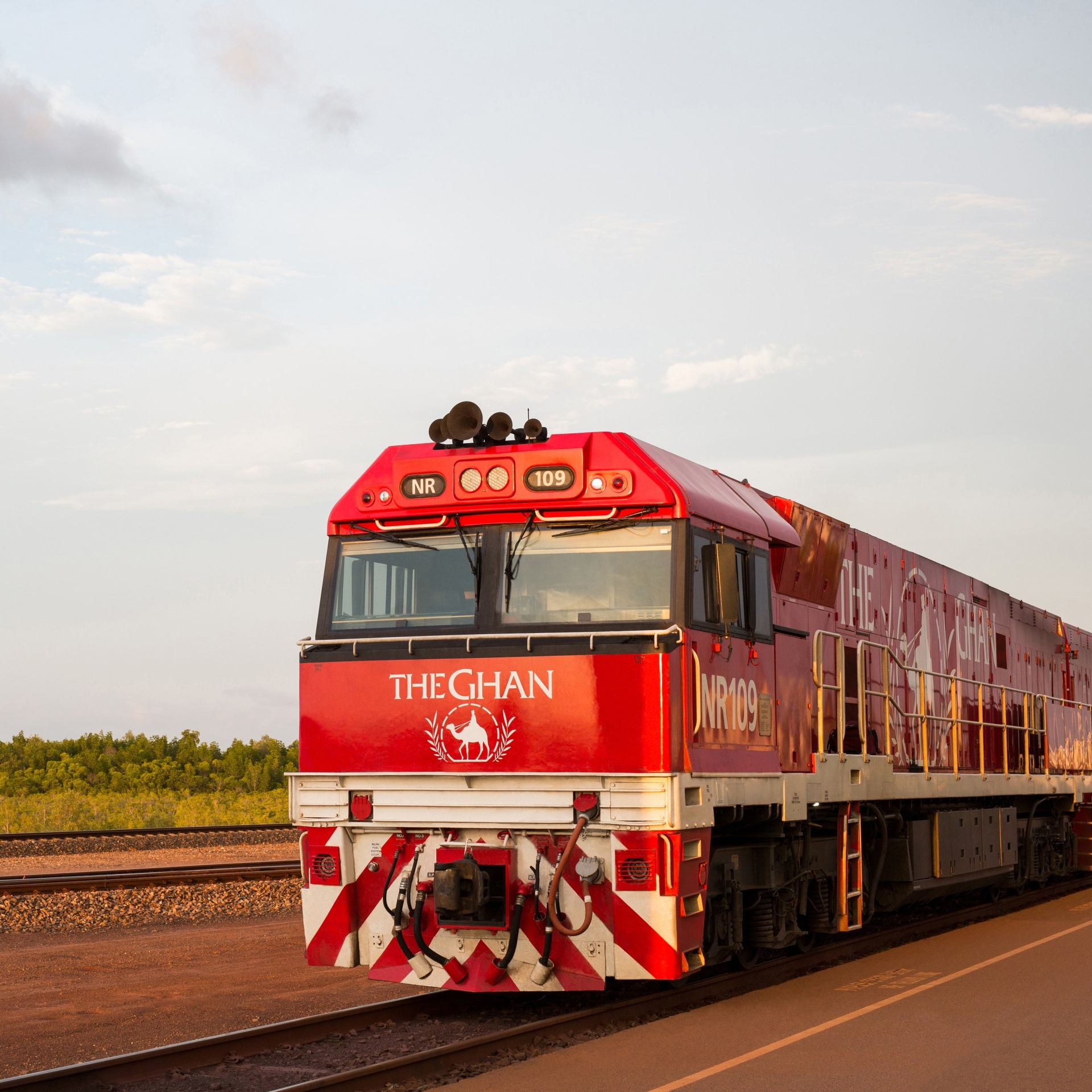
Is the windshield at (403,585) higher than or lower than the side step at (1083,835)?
higher

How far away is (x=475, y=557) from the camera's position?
9133mm

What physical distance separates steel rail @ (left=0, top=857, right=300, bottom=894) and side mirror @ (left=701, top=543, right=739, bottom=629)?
1051 cm

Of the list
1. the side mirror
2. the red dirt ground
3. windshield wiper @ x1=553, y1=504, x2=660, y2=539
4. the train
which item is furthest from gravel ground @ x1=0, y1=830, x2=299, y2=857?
the side mirror

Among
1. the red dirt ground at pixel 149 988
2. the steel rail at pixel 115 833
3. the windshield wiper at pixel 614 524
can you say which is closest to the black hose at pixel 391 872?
the red dirt ground at pixel 149 988

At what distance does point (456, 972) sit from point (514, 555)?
275cm

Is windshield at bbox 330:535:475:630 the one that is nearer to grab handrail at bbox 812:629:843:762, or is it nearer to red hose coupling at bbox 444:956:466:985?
red hose coupling at bbox 444:956:466:985

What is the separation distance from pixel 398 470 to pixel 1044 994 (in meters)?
5.91

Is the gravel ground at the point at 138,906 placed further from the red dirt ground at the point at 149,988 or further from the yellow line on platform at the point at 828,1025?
the yellow line on platform at the point at 828,1025

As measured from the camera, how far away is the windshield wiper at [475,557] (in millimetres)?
9062

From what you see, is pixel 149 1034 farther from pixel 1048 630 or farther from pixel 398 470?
pixel 1048 630

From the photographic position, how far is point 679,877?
8320 millimetres

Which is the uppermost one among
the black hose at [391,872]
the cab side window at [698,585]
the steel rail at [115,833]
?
the cab side window at [698,585]

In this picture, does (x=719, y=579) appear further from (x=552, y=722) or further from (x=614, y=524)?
(x=552, y=722)

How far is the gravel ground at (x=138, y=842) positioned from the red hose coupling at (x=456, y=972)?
16.1 metres
